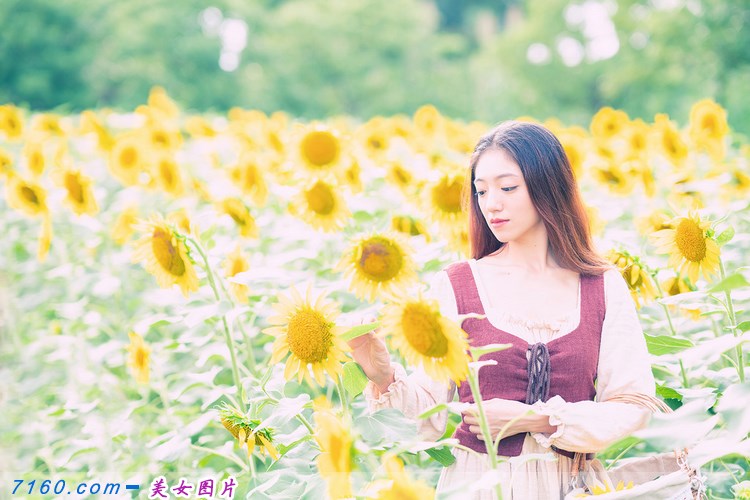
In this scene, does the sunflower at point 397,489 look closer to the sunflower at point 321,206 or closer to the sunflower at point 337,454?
the sunflower at point 337,454

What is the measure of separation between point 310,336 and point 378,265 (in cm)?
39

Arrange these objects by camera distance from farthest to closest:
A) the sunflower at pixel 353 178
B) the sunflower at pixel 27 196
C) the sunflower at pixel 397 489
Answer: the sunflower at pixel 27 196
the sunflower at pixel 353 178
the sunflower at pixel 397 489

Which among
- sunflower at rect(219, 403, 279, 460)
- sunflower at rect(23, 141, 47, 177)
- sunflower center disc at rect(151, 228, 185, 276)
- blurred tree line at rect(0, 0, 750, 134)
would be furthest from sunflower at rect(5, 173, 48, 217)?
blurred tree line at rect(0, 0, 750, 134)

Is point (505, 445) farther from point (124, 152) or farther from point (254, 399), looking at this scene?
point (124, 152)

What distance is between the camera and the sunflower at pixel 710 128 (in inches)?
146

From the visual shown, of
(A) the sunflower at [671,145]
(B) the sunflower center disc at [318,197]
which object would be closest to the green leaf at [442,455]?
(B) the sunflower center disc at [318,197]

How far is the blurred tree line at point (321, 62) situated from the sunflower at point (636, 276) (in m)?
10.2

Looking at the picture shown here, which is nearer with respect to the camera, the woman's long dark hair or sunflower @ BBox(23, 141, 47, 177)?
the woman's long dark hair

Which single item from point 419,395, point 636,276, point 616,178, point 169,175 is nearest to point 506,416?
point 419,395

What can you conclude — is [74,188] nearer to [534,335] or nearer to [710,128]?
[534,335]

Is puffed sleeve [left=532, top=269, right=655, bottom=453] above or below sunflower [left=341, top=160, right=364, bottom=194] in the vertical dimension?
below

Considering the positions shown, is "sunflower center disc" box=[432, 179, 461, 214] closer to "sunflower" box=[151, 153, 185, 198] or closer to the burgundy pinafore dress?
the burgundy pinafore dress

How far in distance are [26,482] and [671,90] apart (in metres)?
13.2

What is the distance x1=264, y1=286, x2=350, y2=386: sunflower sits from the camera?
171cm
